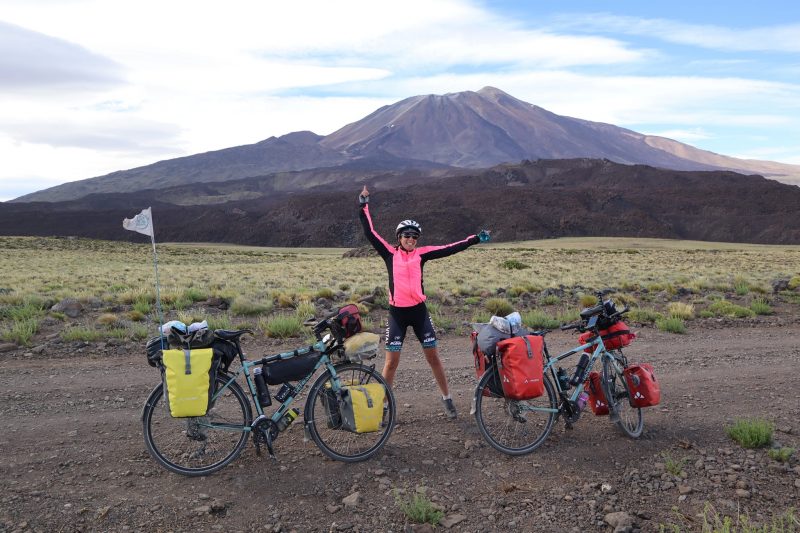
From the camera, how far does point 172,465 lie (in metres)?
4.67

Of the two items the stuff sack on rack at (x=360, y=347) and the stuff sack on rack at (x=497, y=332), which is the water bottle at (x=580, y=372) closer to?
the stuff sack on rack at (x=497, y=332)

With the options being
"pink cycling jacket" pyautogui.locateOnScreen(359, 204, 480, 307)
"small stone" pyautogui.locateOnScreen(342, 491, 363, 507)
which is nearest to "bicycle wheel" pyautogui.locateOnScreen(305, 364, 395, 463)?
"small stone" pyautogui.locateOnScreen(342, 491, 363, 507)

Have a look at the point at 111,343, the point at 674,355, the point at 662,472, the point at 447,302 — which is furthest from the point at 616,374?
the point at 447,302

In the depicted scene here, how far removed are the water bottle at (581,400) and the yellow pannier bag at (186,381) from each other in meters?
3.11

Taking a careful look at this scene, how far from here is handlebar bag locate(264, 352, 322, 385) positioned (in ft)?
16.0

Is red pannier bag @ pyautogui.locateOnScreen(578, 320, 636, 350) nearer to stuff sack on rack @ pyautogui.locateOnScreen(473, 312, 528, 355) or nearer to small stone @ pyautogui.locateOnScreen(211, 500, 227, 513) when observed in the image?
stuff sack on rack @ pyautogui.locateOnScreen(473, 312, 528, 355)

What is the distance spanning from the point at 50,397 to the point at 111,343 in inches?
106

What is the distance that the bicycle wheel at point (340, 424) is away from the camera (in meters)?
4.90

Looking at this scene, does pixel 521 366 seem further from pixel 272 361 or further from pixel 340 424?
pixel 272 361

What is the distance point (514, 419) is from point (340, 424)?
1.47 m

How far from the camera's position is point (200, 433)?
4.73 meters

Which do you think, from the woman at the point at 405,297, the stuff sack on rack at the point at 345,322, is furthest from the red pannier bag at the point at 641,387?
the stuff sack on rack at the point at 345,322

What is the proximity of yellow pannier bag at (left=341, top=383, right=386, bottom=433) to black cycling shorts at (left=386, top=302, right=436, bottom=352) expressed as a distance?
0.88m

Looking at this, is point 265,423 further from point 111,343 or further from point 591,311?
point 111,343
